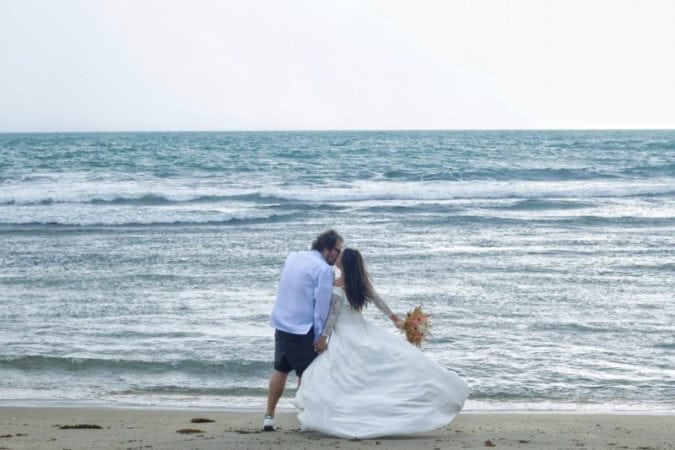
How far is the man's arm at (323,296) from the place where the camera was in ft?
22.7

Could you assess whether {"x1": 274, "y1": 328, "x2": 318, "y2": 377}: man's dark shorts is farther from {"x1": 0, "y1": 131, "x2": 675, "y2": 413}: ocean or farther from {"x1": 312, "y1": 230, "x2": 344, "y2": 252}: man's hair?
{"x1": 0, "y1": 131, "x2": 675, "y2": 413}: ocean

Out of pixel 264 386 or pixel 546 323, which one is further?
pixel 546 323

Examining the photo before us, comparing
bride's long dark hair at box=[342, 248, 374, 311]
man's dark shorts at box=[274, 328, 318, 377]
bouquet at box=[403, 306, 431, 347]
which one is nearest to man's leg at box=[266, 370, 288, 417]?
man's dark shorts at box=[274, 328, 318, 377]

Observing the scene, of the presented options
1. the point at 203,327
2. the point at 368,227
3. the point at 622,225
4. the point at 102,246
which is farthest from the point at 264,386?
the point at 622,225

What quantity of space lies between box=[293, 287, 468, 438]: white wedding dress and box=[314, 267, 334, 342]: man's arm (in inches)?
5.3

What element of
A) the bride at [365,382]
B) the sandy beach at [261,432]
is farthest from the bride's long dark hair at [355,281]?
the sandy beach at [261,432]

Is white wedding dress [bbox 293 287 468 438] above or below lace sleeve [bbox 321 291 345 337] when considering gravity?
below

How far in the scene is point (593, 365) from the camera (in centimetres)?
970

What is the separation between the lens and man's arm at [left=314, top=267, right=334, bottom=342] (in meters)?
6.91

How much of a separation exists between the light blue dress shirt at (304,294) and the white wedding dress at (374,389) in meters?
0.20

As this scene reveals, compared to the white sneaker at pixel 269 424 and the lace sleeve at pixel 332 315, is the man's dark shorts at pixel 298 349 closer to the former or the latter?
the lace sleeve at pixel 332 315

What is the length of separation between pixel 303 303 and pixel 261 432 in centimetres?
99

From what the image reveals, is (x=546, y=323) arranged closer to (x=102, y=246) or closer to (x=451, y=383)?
(x=451, y=383)

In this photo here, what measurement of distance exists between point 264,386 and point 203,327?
7.71 feet
